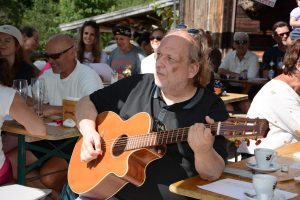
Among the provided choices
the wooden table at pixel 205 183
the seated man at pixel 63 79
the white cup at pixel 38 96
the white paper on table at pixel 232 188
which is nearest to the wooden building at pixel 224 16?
Result: the seated man at pixel 63 79

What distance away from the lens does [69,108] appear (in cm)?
333

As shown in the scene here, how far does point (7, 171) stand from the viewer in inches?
111

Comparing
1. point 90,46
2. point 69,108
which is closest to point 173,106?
point 69,108

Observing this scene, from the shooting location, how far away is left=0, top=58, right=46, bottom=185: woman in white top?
8.89 feet

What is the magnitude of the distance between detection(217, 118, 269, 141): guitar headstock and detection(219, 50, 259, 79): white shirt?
17.9 feet

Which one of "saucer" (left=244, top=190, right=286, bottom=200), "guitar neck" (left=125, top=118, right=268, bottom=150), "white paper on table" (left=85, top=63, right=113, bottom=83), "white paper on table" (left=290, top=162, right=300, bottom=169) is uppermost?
"guitar neck" (left=125, top=118, right=268, bottom=150)

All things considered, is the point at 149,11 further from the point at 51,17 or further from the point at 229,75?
the point at 51,17

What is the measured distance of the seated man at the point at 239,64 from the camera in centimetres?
712

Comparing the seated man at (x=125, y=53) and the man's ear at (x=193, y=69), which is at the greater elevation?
the man's ear at (x=193, y=69)

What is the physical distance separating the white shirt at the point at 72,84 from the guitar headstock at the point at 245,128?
6.81 ft

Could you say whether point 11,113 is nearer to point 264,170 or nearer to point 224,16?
point 264,170

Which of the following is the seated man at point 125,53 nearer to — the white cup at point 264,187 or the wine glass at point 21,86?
the wine glass at point 21,86

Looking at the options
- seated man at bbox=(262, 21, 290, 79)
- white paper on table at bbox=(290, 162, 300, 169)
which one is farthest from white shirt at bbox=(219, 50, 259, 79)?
white paper on table at bbox=(290, 162, 300, 169)

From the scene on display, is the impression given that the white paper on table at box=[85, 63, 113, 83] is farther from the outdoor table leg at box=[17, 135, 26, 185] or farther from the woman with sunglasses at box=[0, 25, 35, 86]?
the outdoor table leg at box=[17, 135, 26, 185]
